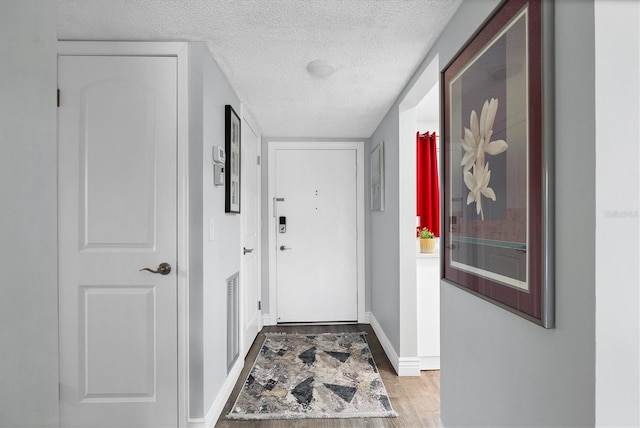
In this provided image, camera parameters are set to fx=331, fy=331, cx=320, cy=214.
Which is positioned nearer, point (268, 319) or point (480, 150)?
point (480, 150)

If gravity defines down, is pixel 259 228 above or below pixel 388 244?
above

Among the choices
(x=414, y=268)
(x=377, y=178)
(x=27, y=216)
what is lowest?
(x=414, y=268)

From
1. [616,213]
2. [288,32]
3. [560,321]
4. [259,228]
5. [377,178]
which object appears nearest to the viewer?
[616,213]

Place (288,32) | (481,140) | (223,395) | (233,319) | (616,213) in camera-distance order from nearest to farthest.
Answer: (616,213), (481,140), (288,32), (223,395), (233,319)

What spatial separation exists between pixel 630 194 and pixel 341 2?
1.32 metres

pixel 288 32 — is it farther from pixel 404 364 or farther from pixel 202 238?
pixel 404 364

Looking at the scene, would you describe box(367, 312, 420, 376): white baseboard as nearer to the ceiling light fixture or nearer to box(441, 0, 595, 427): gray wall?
box(441, 0, 595, 427): gray wall

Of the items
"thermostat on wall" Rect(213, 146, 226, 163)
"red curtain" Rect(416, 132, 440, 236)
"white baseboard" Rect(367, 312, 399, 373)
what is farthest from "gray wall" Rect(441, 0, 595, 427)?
"red curtain" Rect(416, 132, 440, 236)

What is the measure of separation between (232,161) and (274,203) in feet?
5.03

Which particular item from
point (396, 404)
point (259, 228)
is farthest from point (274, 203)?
point (396, 404)

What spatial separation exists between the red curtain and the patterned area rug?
1466 mm

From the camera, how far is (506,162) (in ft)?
3.74

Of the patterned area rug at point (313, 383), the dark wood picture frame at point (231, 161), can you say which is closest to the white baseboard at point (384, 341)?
the patterned area rug at point (313, 383)

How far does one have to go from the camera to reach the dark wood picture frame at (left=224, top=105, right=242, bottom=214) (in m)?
2.32
